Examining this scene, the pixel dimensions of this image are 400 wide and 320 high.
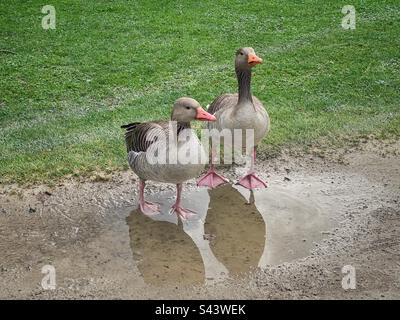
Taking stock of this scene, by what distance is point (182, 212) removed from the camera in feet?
21.1

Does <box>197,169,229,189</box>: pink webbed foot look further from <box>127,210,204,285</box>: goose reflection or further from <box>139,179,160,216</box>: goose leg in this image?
<box>127,210,204,285</box>: goose reflection

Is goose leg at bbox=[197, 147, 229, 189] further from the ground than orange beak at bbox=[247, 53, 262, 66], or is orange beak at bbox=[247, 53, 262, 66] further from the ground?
orange beak at bbox=[247, 53, 262, 66]

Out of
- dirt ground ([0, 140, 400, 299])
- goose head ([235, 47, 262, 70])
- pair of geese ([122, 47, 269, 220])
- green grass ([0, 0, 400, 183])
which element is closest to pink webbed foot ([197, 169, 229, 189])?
pair of geese ([122, 47, 269, 220])

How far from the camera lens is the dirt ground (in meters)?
5.30

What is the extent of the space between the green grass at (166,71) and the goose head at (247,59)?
1398 mm

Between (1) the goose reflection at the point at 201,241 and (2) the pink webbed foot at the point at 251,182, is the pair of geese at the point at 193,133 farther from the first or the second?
(1) the goose reflection at the point at 201,241

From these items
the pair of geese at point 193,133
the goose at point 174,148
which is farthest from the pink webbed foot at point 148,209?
the goose at point 174,148

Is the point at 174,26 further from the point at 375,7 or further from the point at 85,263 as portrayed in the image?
the point at 85,263

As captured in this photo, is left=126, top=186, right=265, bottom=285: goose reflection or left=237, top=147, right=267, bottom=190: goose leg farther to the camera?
left=237, top=147, right=267, bottom=190: goose leg

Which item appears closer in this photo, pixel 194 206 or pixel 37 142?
pixel 194 206

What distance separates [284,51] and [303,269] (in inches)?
245

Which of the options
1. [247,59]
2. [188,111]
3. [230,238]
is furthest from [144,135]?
[247,59]

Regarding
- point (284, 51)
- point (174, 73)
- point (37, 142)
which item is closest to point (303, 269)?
point (37, 142)

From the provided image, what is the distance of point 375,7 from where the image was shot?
12891mm
